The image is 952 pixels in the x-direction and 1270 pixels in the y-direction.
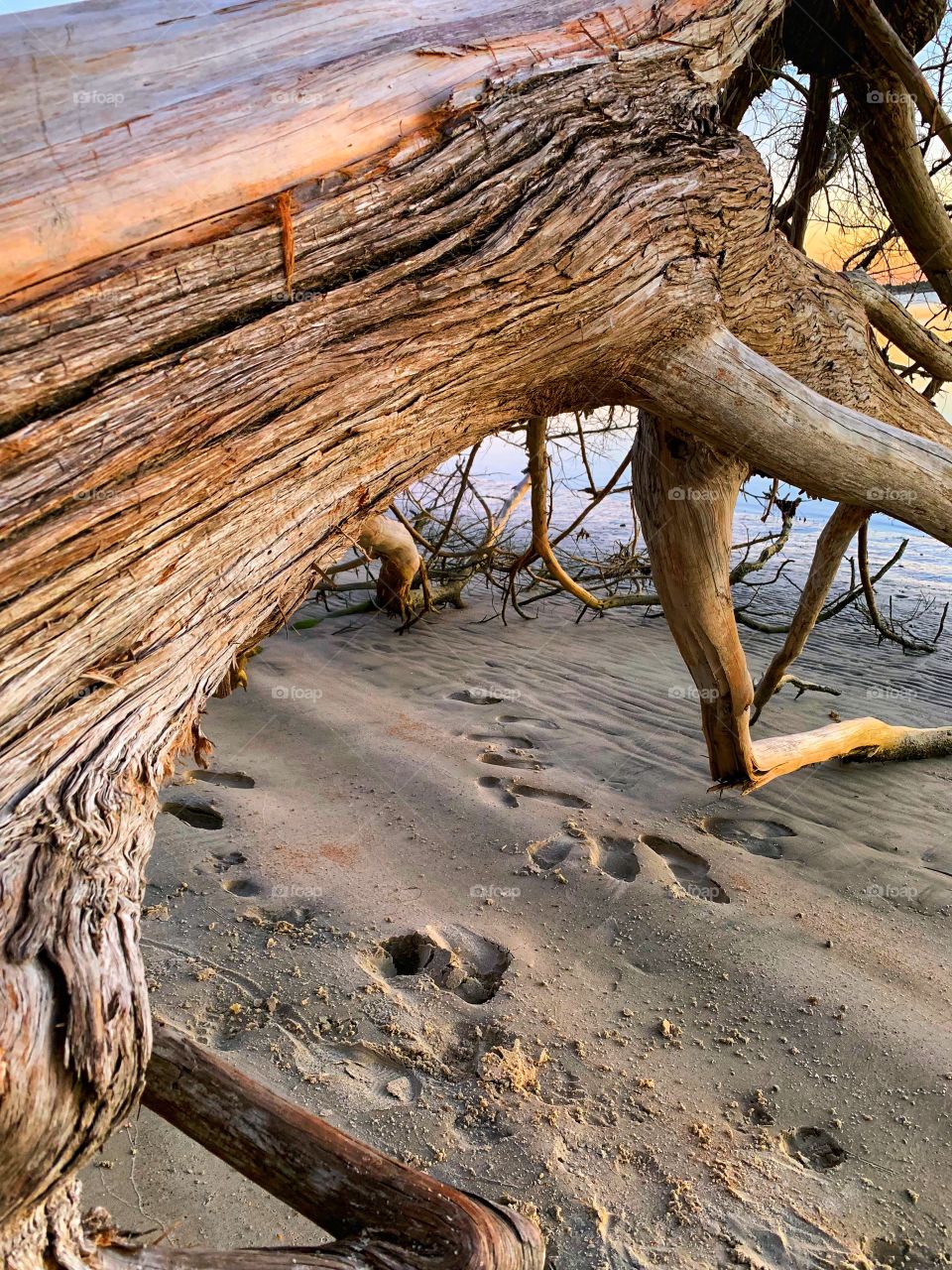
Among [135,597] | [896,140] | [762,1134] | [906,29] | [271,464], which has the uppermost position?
[906,29]

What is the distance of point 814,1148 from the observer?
2.61 metres

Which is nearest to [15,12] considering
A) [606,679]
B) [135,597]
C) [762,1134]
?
[135,597]

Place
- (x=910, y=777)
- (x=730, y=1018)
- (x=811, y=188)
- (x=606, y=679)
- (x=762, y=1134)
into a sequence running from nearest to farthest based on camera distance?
(x=762, y=1134) < (x=730, y=1018) < (x=811, y=188) < (x=910, y=777) < (x=606, y=679)

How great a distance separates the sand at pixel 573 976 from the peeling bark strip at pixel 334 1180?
798mm

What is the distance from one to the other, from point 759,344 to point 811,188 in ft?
6.10

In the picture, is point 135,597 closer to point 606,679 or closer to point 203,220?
point 203,220

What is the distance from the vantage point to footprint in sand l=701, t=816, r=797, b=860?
4410mm

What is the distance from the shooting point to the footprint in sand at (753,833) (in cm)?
441

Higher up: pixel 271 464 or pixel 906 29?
pixel 906 29

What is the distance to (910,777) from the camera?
5.32 meters

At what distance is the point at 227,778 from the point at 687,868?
2.37 metres

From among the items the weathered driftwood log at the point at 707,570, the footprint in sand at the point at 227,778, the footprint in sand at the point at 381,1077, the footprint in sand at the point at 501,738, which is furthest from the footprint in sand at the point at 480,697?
the footprint in sand at the point at 381,1077

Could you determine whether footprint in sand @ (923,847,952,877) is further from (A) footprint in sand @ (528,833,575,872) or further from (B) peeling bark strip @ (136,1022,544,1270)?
(B) peeling bark strip @ (136,1022,544,1270)

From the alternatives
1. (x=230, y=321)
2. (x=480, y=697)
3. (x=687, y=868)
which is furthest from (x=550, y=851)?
(x=230, y=321)
